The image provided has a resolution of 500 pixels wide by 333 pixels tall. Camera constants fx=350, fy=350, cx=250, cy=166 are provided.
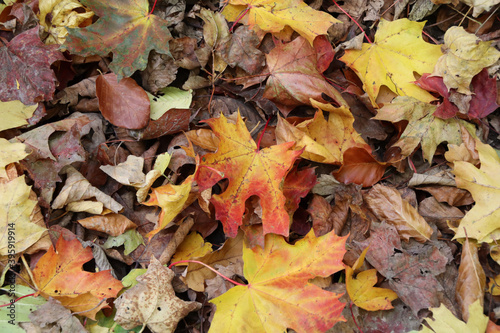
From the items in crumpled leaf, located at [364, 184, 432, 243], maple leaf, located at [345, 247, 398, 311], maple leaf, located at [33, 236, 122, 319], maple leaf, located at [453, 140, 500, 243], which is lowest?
maple leaf, located at [33, 236, 122, 319]

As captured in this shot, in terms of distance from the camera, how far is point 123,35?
1492mm

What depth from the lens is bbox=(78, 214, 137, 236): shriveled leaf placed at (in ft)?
4.83

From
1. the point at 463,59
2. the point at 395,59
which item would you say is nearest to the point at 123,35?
the point at 395,59

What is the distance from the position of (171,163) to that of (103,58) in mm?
606

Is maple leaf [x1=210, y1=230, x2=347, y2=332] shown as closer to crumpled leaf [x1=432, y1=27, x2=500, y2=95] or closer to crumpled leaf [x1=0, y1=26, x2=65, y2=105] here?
crumpled leaf [x1=432, y1=27, x2=500, y2=95]

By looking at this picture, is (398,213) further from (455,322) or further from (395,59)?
(395,59)

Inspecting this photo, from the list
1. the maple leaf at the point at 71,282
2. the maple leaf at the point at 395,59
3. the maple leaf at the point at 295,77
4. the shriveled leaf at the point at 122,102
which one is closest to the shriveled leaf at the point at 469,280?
the maple leaf at the point at 395,59

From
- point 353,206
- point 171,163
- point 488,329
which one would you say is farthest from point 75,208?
point 488,329

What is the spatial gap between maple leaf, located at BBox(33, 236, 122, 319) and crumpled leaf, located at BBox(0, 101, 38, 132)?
530mm

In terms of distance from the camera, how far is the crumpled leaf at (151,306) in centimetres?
126

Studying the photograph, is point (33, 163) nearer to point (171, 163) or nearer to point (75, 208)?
point (75, 208)

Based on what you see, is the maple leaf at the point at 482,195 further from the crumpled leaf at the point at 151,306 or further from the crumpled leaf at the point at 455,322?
the crumpled leaf at the point at 151,306

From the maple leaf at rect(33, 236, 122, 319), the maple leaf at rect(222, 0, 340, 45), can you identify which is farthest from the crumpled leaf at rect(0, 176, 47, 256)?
the maple leaf at rect(222, 0, 340, 45)

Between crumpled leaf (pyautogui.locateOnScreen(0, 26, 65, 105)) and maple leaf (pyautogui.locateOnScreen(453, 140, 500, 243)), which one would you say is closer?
maple leaf (pyautogui.locateOnScreen(453, 140, 500, 243))
